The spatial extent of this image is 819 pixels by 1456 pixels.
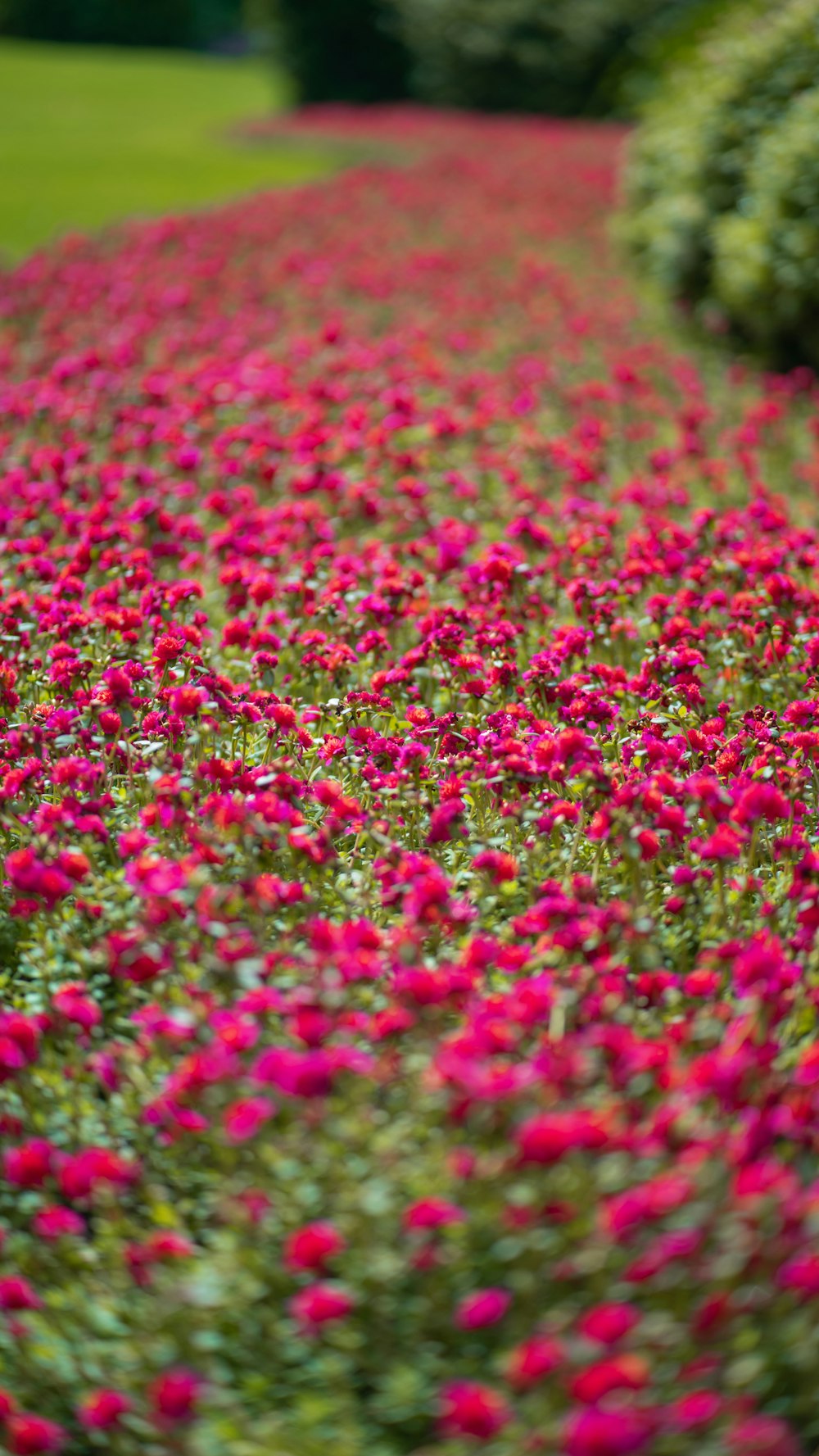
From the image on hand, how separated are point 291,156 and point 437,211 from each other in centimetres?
681

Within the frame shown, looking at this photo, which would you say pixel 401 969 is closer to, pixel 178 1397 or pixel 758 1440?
pixel 178 1397

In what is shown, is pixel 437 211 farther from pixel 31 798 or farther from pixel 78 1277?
pixel 78 1277

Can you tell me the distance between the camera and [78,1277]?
248 cm

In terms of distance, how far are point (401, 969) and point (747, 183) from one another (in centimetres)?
842

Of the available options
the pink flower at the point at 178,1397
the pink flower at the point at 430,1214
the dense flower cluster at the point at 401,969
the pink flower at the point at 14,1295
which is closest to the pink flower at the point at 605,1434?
the dense flower cluster at the point at 401,969

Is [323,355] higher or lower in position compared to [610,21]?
lower

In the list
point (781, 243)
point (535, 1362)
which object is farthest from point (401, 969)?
point (781, 243)

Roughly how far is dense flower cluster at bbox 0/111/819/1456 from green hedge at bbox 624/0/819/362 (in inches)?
118

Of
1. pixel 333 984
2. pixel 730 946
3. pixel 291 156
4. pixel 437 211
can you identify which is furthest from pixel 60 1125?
pixel 291 156

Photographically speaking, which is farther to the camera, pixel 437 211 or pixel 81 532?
pixel 437 211

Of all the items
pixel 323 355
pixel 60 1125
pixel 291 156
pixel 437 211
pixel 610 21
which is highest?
pixel 610 21

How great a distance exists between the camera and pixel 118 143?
21.3 meters

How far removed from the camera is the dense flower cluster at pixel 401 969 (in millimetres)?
2014

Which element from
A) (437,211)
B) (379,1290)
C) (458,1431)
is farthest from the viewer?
(437,211)
